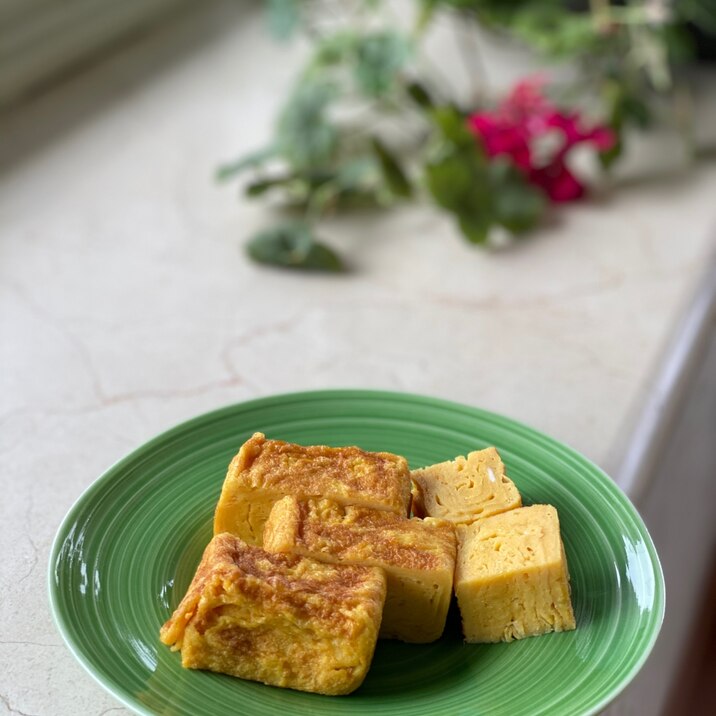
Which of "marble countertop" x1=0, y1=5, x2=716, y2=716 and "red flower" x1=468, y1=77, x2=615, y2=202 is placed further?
"red flower" x1=468, y1=77, x2=615, y2=202

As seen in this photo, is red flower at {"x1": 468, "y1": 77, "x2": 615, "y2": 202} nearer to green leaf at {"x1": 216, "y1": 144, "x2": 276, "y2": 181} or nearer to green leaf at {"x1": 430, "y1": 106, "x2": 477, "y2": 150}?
green leaf at {"x1": 430, "y1": 106, "x2": 477, "y2": 150}

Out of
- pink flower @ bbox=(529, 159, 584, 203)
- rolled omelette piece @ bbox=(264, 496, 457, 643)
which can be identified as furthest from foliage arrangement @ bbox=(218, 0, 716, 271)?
rolled omelette piece @ bbox=(264, 496, 457, 643)

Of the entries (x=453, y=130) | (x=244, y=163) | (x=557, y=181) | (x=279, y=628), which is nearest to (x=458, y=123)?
(x=453, y=130)

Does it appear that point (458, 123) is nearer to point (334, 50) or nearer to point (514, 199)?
point (514, 199)

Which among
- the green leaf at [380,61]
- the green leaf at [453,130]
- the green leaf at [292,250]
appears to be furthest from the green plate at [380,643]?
the green leaf at [380,61]

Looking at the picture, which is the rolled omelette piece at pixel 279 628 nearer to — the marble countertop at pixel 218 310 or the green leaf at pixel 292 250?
the marble countertop at pixel 218 310
